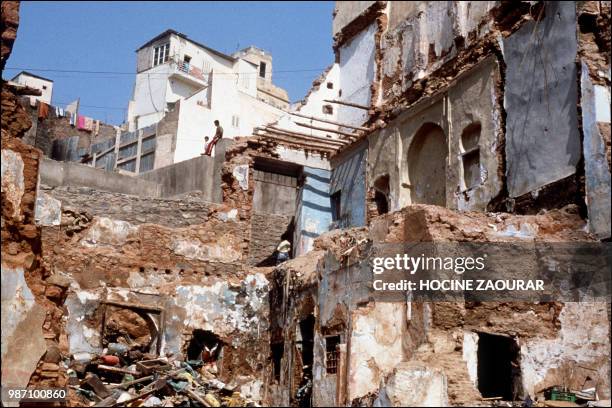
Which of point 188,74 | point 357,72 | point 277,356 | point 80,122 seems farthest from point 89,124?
point 277,356

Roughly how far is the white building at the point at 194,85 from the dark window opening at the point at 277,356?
2010 cm

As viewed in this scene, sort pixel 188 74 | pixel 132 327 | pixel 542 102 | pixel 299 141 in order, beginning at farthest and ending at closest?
pixel 188 74, pixel 299 141, pixel 132 327, pixel 542 102

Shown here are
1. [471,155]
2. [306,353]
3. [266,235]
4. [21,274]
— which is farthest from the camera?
[266,235]

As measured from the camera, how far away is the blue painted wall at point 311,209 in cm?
2444

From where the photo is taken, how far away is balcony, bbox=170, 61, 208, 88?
45.3 m

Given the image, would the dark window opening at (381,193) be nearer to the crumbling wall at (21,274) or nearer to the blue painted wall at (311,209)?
the blue painted wall at (311,209)

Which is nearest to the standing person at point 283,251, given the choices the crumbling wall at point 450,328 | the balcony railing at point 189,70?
the crumbling wall at point 450,328

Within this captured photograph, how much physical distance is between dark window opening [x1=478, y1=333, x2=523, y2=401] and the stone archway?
6335 mm

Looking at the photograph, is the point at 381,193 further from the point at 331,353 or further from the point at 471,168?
the point at 331,353

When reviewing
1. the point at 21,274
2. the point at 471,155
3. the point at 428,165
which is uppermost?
the point at 428,165

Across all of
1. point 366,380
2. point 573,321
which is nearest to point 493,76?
point 573,321

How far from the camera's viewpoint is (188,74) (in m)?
45.8

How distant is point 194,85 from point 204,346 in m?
29.4
